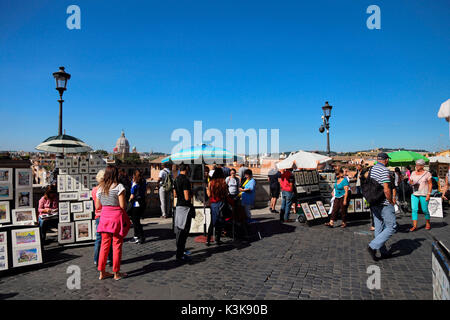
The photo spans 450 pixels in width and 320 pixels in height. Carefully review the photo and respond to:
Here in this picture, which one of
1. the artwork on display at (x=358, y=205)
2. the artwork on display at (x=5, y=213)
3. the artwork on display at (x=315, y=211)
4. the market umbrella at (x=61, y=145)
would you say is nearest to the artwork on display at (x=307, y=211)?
the artwork on display at (x=315, y=211)

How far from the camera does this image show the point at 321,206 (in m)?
8.38

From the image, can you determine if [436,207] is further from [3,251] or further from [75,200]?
[3,251]

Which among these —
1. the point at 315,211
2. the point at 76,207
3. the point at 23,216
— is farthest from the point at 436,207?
the point at 23,216

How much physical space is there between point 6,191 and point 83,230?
164cm

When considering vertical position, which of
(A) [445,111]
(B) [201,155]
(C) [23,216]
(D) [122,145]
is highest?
(D) [122,145]

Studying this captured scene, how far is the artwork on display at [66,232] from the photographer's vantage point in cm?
596

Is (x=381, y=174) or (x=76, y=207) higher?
(x=381, y=174)

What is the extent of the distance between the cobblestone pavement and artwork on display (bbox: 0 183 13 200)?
4.33ft

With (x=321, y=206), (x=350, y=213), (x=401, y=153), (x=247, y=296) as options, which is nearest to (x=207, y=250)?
(x=247, y=296)

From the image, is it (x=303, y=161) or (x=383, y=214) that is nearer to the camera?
(x=383, y=214)

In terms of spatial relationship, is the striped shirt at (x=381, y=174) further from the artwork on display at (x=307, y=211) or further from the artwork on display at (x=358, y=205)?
the artwork on display at (x=358, y=205)

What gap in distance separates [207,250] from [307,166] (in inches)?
201

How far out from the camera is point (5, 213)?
5.53m
